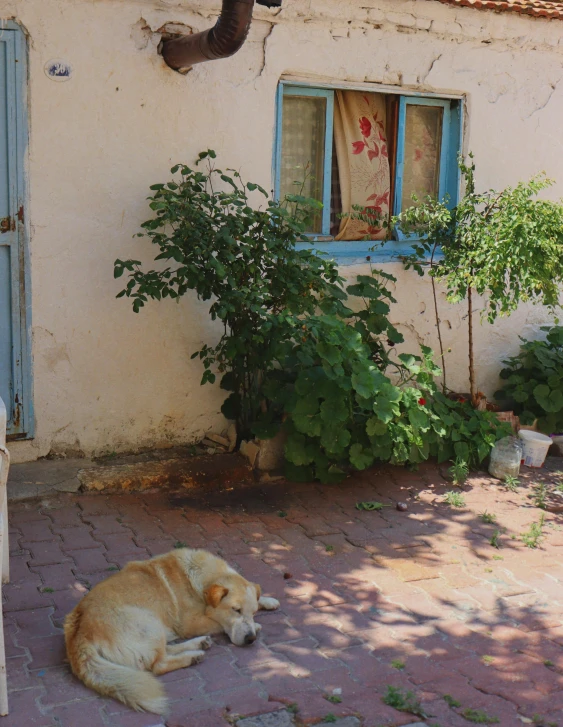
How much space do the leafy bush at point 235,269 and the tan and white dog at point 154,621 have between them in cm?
202

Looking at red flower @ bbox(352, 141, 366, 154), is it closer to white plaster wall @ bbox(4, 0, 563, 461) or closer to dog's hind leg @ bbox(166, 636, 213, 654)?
white plaster wall @ bbox(4, 0, 563, 461)

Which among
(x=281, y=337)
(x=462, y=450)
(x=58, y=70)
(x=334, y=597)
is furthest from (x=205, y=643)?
(x=58, y=70)

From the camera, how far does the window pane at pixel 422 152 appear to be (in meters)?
7.76

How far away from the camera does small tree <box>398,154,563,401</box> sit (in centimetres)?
648

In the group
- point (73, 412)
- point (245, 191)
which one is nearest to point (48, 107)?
point (245, 191)

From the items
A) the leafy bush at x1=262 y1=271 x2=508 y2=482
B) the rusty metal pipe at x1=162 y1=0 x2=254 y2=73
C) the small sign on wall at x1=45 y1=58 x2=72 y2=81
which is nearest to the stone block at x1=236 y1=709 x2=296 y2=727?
the leafy bush at x1=262 y1=271 x2=508 y2=482

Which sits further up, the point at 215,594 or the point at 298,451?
the point at 298,451

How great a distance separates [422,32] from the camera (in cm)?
734

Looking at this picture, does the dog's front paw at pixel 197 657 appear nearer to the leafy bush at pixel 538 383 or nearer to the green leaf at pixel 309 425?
the green leaf at pixel 309 425

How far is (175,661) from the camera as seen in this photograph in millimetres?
4035

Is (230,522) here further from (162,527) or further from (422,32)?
(422,32)

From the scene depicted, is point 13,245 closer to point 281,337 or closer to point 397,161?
point 281,337

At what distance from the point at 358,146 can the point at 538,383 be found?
2656mm

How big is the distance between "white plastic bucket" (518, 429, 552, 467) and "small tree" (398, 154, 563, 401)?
654 mm
